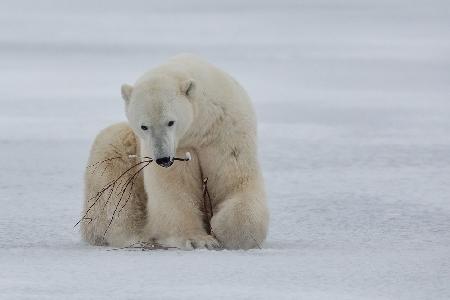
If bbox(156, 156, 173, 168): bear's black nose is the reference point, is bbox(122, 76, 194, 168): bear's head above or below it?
above

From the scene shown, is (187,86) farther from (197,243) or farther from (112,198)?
(112,198)

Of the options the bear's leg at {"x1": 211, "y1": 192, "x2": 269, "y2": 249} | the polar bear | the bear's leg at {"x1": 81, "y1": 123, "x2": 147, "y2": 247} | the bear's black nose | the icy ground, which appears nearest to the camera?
the icy ground

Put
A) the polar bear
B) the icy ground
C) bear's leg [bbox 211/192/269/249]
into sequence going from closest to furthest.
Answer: the icy ground → the polar bear → bear's leg [bbox 211/192/269/249]

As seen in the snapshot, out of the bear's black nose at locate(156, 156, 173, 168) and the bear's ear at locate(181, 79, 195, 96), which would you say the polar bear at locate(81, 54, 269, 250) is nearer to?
the bear's ear at locate(181, 79, 195, 96)

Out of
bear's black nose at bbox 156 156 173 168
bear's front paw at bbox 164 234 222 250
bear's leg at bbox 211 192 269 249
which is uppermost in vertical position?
bear's black nose at bbox 156 156 173 168

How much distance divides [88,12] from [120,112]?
8857 millimetres

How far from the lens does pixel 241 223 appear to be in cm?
414

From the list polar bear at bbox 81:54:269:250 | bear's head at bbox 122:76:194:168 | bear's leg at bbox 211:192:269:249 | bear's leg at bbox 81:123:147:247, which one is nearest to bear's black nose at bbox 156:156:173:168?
bear's head at bbox 122:76:194:168

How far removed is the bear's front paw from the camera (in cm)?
415

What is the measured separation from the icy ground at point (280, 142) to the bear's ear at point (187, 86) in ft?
2.11

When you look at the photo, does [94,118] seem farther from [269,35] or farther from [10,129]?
[269,35]

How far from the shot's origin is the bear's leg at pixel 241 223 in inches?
163

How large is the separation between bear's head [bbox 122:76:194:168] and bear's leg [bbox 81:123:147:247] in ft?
1.88

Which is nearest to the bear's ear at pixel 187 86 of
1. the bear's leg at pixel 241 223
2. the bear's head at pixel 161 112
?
the bear's head at pixel 161 112
